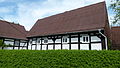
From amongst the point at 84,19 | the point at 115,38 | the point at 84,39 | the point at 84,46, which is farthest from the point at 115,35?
the point at 84,46

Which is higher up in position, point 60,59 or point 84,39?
point 84,39

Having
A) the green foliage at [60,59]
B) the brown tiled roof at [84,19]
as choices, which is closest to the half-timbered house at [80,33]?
the brown tiled roof at [84,19]

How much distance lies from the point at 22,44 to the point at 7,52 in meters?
10.7

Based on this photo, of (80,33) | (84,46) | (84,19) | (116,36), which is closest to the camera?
(84,46)

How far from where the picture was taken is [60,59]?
7.27 meters

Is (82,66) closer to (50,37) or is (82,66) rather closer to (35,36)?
(50,37)

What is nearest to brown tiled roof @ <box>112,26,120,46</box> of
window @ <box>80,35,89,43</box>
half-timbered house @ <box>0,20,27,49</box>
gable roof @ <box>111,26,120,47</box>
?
gable roof @ <box>111,26,120,47</box>

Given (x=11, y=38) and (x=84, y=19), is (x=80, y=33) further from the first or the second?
(x=11, y=38)

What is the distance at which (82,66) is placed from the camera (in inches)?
259

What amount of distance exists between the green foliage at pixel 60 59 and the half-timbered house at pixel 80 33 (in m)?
5.69

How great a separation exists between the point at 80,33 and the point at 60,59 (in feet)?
22.5

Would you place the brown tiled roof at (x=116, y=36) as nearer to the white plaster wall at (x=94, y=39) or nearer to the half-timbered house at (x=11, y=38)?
the white plaster wall at (x=94, y=39)

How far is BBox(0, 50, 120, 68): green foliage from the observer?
6.25 m

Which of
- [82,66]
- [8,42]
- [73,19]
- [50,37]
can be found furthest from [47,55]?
[8,42]
